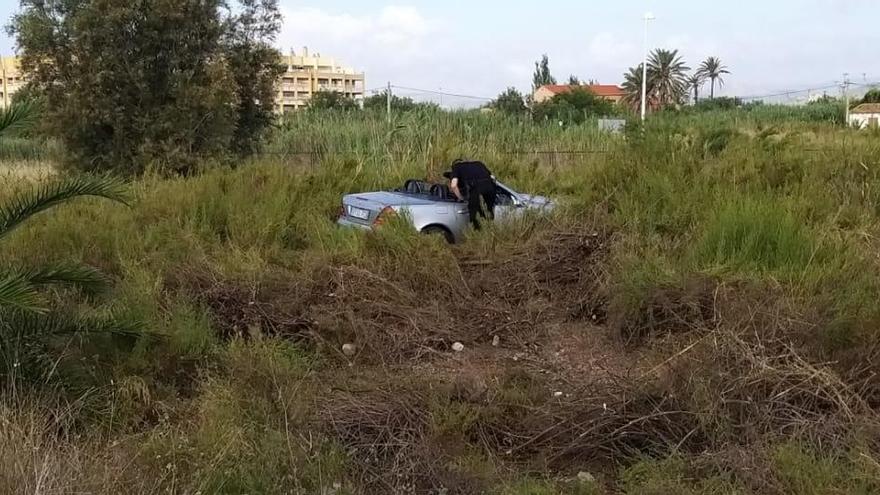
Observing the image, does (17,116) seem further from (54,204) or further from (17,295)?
(17,295)

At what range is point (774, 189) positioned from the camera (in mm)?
9570

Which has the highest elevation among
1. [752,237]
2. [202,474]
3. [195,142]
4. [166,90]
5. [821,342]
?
[166,90]

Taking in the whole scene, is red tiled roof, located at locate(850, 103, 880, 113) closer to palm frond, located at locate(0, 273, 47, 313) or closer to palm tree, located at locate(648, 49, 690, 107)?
palm tree, located at locate(648, 49, 690, 107)

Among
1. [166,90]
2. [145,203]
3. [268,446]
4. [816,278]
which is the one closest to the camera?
[268,446]

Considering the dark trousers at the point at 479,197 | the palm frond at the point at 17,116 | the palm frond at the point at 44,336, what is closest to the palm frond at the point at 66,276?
the palm frond at the point at 44,336

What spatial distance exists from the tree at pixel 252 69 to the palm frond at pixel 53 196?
12484 mm

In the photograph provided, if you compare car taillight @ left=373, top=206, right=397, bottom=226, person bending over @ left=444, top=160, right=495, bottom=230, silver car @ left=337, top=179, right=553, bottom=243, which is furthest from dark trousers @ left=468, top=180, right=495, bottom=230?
car taillight @ left=373, top=206, right=397, bottom=226

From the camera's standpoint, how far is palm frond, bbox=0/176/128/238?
5652 mm

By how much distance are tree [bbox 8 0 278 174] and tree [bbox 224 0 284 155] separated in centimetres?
68

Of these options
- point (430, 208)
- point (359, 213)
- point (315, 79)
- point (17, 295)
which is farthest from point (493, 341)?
point (315, 79)

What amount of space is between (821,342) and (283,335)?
14.3 feet

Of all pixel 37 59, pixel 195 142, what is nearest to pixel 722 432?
pixel 195 142

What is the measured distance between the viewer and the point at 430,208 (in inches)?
405

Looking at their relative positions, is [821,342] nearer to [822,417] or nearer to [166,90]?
[822,417]
